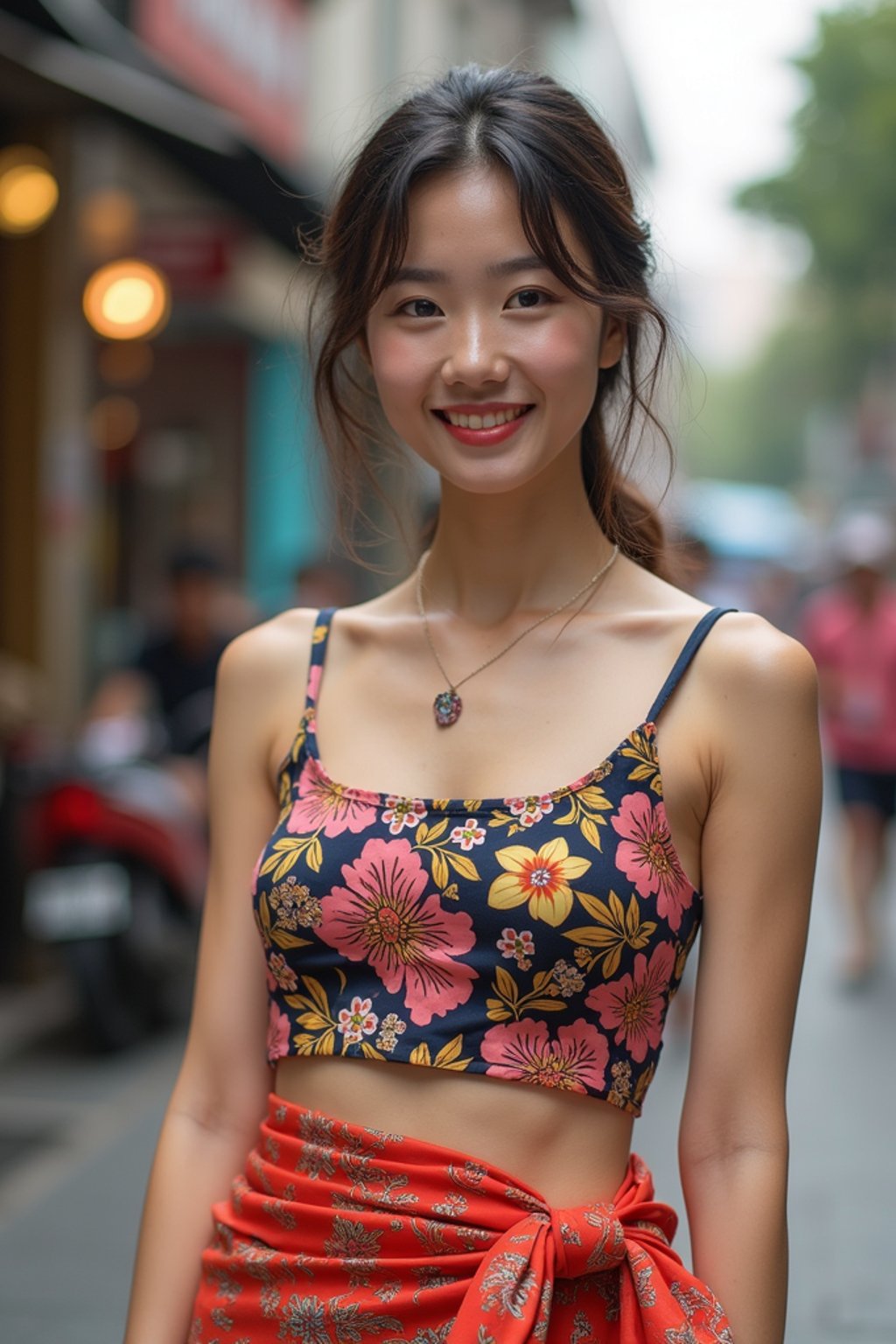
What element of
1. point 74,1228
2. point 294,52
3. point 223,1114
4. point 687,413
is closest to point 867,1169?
point 74,1228

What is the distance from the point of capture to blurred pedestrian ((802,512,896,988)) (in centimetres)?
918

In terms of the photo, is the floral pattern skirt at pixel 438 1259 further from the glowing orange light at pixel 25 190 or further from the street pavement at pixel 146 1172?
the glowing orange light at pixel 25 190

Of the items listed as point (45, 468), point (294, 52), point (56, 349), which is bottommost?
point (45, 468)

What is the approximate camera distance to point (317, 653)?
7.31 ft

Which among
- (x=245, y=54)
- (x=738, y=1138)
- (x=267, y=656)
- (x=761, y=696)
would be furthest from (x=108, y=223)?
(x=738, y=1138)

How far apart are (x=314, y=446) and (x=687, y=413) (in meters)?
0.56

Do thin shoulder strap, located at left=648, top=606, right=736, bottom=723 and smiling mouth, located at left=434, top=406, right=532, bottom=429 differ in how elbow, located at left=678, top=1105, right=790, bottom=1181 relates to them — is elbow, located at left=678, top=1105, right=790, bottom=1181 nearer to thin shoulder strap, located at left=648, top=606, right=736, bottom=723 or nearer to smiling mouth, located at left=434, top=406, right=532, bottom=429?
thin shoulder strap, located at left=648, top=606, right=736, bottom=723

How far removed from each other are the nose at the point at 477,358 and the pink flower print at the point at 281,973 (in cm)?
65

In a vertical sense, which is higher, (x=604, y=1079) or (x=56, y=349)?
(x=56, y=349)

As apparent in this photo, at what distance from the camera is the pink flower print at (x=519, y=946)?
1.85 meters

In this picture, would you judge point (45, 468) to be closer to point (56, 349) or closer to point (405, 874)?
point (56, 349)

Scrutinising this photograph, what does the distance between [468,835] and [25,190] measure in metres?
7.42

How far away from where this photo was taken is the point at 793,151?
2655cm

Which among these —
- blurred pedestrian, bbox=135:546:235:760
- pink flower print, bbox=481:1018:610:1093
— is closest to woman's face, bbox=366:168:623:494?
pink flower print, bbox=481:1018:610:1093
